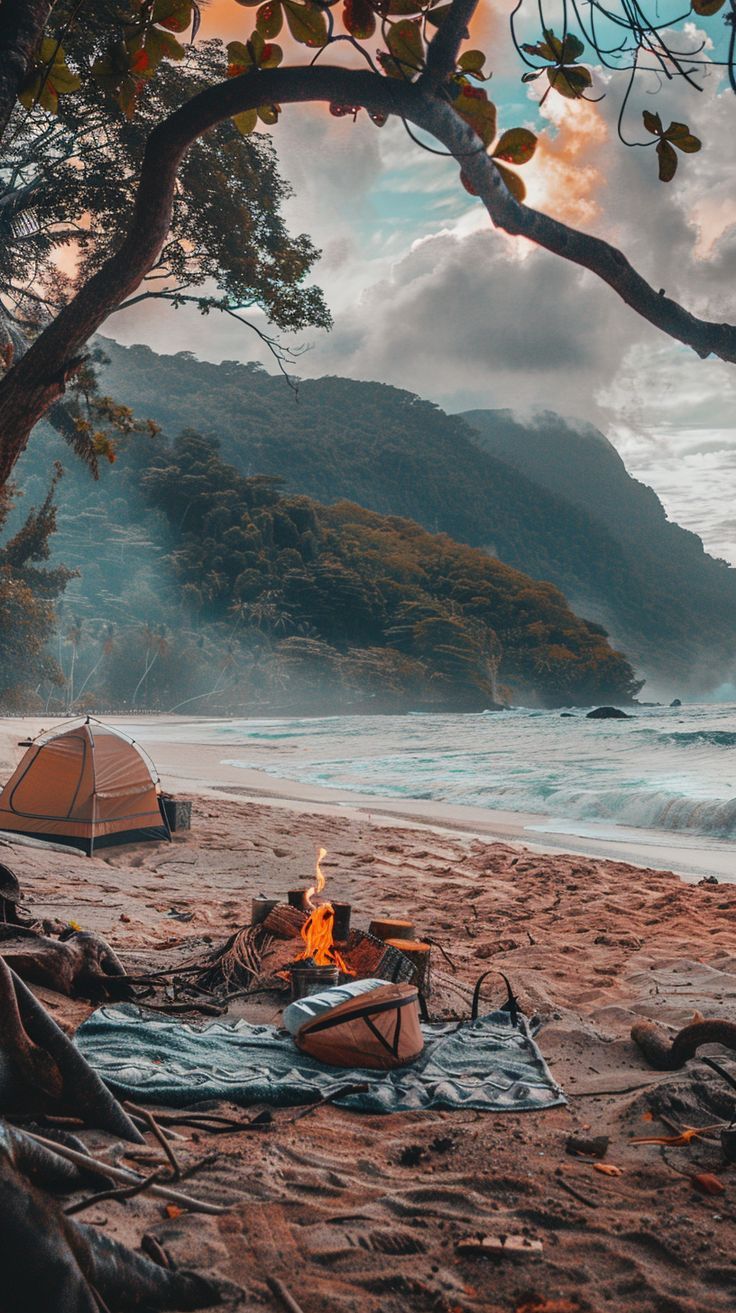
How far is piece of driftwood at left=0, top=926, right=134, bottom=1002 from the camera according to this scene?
381 cm

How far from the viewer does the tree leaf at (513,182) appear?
2.38 metres

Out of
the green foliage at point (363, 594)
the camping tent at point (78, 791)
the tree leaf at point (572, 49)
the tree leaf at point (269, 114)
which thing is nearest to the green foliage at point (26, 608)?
the camping tent at point (78, 791)

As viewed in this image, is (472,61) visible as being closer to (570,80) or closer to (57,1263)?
(570,80)

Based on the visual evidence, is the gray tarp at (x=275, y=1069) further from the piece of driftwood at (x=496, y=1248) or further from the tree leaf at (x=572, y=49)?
the tree leaf at (x=572, y=49)

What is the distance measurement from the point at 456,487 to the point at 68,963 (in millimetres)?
154818

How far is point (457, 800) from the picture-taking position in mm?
16188

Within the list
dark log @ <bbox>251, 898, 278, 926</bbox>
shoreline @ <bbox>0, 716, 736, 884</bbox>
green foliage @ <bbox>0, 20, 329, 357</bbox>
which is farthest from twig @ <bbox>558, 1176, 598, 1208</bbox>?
green foliage @ <bbox>0, 20, 329, 357</bbox>

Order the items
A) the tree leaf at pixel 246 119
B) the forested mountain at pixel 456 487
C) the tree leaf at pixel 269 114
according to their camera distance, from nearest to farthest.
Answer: the tree leaf at pixel 246 119 < the tree leaf at pixel 269 114 < the forested mountain at pixel 456 487

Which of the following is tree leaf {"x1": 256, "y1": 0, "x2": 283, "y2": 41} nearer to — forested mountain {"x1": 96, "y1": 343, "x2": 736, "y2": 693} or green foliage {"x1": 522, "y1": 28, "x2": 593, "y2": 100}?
green foliage {"x1": 522, "y1": 28, "x2": 593, "y2": 100}

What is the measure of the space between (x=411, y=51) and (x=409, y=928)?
3.96m

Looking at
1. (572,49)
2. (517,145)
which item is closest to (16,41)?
(517,145)

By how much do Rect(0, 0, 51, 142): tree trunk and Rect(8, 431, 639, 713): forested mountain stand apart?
239 ft

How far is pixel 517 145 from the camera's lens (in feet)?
7.36

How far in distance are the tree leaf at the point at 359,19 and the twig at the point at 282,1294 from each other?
317 centimetres
